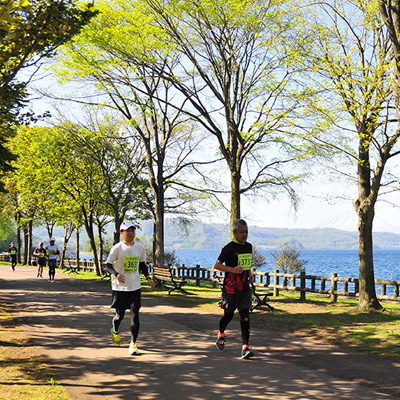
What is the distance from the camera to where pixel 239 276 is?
7367 millimetres

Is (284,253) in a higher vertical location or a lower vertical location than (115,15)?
lower

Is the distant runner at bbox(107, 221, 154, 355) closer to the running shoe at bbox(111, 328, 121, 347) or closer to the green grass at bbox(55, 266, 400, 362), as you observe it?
the running shoe at bbox(111, 328, 121, 347)

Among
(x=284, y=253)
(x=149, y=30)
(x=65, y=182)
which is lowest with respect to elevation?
(x=284, y=253)

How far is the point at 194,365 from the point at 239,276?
4.96ft

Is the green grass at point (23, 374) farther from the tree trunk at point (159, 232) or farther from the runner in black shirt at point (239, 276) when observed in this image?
the tree trunk at point (159, 232)

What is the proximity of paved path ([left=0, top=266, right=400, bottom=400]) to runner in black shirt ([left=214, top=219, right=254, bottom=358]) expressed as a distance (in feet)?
2.16

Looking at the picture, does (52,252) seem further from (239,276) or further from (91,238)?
(239,276)

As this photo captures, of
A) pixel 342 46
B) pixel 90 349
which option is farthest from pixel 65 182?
pixel 90 349

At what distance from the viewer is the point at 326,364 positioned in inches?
277

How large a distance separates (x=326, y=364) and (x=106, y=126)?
886 inches

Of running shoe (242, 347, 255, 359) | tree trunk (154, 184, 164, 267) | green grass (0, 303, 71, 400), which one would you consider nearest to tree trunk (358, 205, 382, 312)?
running shoe (242, 347, 255, 359)

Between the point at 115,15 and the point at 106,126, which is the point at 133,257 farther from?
the point at 106,126

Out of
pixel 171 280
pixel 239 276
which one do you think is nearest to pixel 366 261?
pixel 239 276

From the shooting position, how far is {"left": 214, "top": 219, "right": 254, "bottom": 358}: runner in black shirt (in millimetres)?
7262
